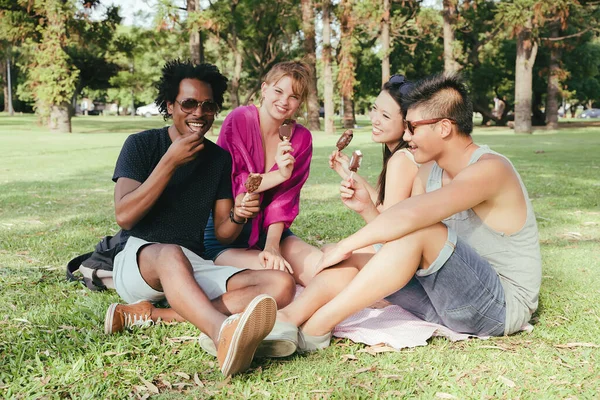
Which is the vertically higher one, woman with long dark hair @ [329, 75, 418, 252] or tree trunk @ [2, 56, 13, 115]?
tree trunk @ [2, 56, 13, 115]

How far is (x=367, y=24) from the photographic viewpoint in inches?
1118

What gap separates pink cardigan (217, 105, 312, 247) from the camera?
4262 mm

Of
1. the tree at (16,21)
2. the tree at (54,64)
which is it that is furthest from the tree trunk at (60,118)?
the tree at (16,21)

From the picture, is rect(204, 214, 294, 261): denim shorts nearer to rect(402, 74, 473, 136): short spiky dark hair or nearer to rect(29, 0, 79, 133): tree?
rect(402, 74, 473, 136): short spiky dark hair

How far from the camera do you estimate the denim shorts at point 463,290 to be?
301 cm

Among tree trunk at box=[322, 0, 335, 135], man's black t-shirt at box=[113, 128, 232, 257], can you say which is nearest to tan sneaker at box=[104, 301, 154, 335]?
man's black t-shirt at box=[113, 128, 232, 257]

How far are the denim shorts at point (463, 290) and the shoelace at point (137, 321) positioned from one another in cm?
147

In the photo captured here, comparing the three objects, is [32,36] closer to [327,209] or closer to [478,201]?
[327,209]

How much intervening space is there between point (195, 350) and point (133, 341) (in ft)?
1.19

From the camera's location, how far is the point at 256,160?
4297mm

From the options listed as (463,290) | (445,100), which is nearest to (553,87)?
(445,100)

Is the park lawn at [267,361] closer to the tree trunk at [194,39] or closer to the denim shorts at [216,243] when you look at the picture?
the denim shorts at [216,243]

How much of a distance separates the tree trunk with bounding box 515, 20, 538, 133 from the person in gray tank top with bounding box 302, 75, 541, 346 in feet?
78.6

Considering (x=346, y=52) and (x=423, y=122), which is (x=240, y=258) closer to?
(x=423, y=122)
